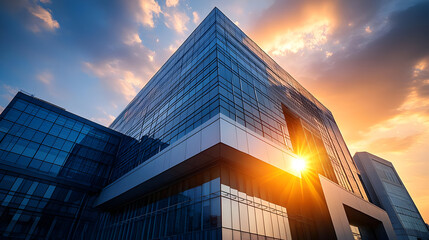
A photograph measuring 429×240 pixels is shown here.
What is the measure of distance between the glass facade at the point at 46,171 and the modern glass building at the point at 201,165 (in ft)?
0.46

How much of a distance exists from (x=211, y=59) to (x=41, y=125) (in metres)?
28.8

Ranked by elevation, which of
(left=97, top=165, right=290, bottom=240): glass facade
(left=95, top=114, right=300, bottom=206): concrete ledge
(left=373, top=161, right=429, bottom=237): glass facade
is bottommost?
(left=97, top=165, right=290, bottom=240): glass facade

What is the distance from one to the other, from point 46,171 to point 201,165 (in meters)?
25.2

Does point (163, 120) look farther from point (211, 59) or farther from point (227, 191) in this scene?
point (227, 191)

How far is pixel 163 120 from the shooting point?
96.2 feet

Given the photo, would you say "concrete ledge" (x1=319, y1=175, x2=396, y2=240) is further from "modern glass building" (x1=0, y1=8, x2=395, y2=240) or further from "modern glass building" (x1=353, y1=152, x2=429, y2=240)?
"modern glass building" (x1=353, y1=152, x2=429, y2=240)

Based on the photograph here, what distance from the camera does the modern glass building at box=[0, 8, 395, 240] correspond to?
18.7 meters

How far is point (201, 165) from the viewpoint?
65.0 feet

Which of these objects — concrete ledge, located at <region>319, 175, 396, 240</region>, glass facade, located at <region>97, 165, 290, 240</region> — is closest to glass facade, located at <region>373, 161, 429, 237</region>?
concrete ledge, located at <region>319, 175, 396, 240</region>

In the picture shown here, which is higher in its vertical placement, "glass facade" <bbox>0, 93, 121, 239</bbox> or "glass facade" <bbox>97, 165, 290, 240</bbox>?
"glass facade" <bbox>0, 93, 121, 239</bbox>

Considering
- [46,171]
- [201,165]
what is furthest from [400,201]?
[46,171]

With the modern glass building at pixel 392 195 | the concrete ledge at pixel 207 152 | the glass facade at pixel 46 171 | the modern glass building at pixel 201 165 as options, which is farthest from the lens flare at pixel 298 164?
the modern glass building at pixel 392 195

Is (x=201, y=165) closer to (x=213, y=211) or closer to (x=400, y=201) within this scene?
(x=213, y=211)

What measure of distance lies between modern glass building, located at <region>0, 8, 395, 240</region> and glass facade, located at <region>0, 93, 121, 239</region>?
0.14 metres
